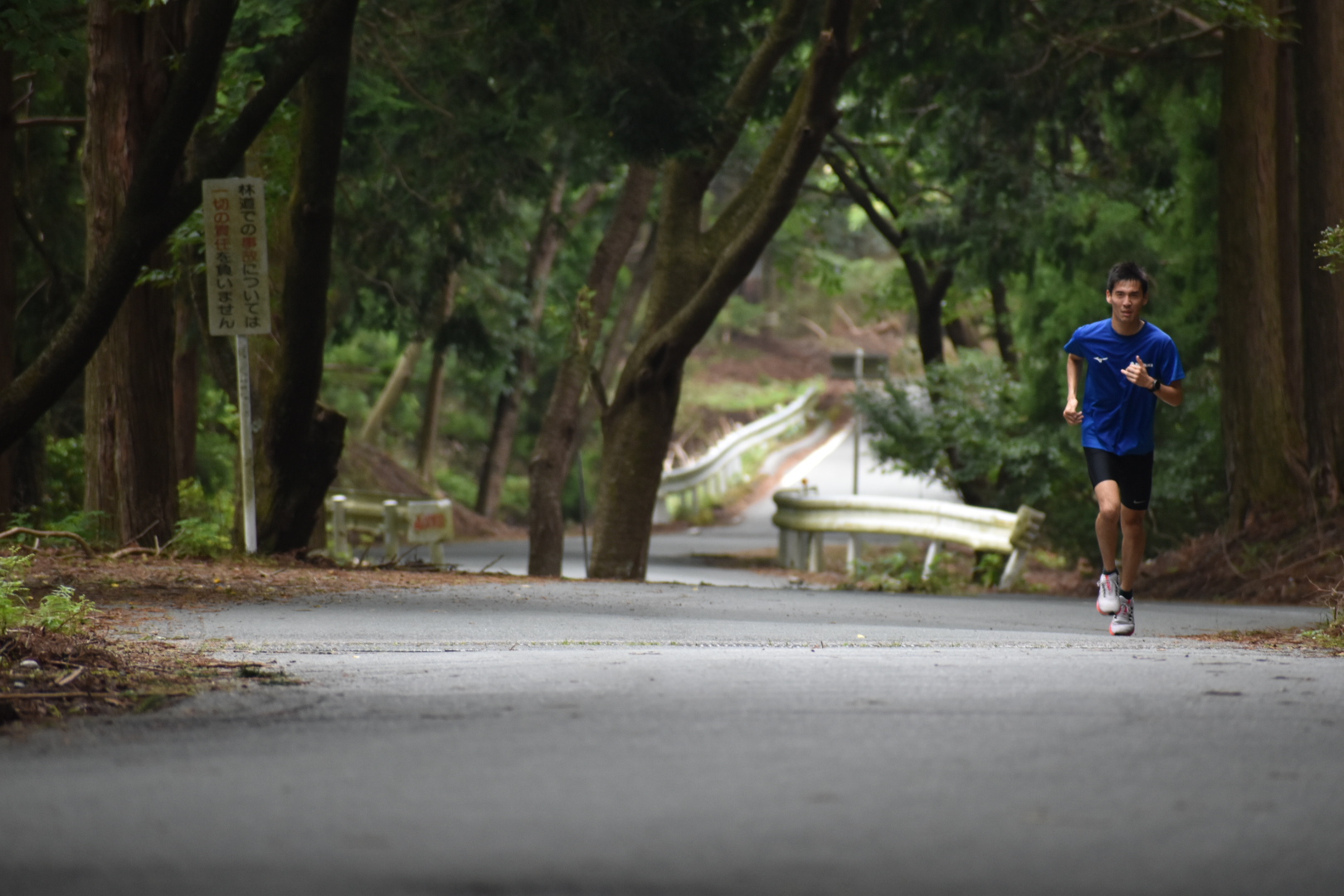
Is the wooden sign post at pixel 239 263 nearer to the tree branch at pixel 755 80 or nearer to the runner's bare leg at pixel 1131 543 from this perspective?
the tree branch at pixel 755 80

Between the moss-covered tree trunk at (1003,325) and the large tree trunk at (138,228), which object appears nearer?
the large tree trunk at (138,228)

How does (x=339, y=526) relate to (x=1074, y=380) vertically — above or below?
below

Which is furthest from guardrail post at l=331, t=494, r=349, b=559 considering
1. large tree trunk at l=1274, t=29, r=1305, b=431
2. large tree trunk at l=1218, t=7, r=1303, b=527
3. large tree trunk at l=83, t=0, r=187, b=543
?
large tree trunk at l=1274, t=29, r=1305, b=431

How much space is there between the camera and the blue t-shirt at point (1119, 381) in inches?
309

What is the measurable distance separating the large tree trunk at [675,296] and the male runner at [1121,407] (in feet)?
22.9

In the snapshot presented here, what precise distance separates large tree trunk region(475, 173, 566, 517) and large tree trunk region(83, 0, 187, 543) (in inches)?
549

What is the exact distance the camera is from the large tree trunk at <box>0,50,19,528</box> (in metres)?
14.5

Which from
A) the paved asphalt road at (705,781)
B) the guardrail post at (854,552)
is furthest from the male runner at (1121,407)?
the guardrail post at (854,552)

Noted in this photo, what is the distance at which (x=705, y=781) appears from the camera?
11.6ft

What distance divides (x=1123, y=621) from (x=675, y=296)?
8.38m

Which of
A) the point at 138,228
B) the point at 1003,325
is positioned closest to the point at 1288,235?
the point at 138,228

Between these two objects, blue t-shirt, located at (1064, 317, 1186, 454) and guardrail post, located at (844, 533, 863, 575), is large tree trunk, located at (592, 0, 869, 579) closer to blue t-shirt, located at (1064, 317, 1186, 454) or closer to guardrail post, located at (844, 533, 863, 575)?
guardrail post, located at (844, 533, 863, 575)

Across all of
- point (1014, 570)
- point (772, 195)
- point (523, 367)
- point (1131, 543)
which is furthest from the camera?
point (523, 367)

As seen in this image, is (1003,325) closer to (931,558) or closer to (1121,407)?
(931,558)
